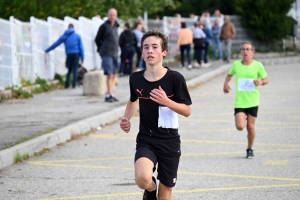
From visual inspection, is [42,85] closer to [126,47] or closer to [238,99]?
[126,47]

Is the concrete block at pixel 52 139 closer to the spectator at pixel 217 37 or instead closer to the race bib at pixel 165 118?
the race bib at pixel 165 118

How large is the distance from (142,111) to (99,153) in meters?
5.18

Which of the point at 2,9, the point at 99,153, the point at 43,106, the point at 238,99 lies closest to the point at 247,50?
the point at 238,99

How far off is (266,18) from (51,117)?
82.6ft

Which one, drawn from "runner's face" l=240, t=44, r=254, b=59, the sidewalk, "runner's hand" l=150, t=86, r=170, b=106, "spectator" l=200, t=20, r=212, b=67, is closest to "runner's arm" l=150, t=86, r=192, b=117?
"runner's hand" l=150, t=86, r=170, b=106

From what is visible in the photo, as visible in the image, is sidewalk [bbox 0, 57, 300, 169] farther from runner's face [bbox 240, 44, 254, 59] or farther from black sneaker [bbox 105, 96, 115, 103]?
runner's face [bbox 240, 44, 254, 59]

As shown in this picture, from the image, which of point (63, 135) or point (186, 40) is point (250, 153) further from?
point (186, 40)

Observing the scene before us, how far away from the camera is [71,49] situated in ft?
77.9

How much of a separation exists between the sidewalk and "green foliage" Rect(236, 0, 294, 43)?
57.0 feet

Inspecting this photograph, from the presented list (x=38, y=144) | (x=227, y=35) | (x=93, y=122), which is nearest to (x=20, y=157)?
(x=38, y=144)

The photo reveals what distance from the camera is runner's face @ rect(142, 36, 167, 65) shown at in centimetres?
704

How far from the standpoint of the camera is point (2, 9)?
82.8 ft

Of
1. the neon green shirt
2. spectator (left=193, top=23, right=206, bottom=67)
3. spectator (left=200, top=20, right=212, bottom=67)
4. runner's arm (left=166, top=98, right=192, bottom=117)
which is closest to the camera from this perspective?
runner's arm (left=166, top=98, right=192, bottom=117)

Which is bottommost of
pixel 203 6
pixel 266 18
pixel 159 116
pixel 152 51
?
pixel 159 116
